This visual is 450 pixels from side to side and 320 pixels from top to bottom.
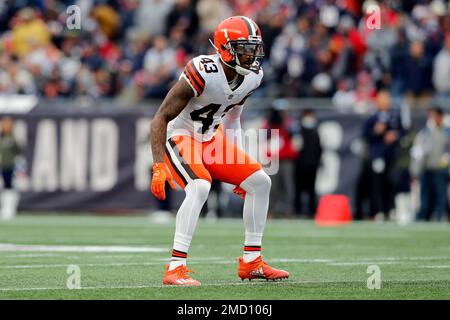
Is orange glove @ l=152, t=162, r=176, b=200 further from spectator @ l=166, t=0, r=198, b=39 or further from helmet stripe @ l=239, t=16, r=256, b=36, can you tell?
spectator @ l=166, t=0, r=198, b=39

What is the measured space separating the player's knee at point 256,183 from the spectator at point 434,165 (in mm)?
9171

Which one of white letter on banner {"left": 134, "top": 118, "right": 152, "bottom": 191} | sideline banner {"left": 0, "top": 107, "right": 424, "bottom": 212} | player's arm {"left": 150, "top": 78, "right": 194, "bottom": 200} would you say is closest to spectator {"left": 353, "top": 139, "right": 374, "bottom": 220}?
sideline banner {"left": 0, "top": 107, "right": 424, "bottom": 212}

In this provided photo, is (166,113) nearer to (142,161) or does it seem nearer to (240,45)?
(240,45)

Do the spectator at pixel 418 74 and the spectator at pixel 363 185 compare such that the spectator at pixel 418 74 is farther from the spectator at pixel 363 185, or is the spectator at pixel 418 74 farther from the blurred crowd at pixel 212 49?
the spectator at pixel 363 185

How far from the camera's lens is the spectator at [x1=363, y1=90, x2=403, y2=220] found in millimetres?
17484

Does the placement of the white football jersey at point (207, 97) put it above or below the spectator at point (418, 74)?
below

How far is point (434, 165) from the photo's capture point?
17.1 m

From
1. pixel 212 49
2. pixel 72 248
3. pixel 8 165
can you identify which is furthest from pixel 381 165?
pixel 72 248

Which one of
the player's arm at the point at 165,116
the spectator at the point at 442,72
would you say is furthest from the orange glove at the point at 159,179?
the spectator at the point at 442,72

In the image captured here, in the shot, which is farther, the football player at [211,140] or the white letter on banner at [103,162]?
the white letter on banner at [103,162]

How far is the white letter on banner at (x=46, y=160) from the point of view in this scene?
61.1 ft

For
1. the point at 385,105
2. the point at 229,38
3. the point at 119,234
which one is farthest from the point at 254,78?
the point at 385,105

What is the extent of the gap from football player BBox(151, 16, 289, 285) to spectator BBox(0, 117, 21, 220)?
10.1m
